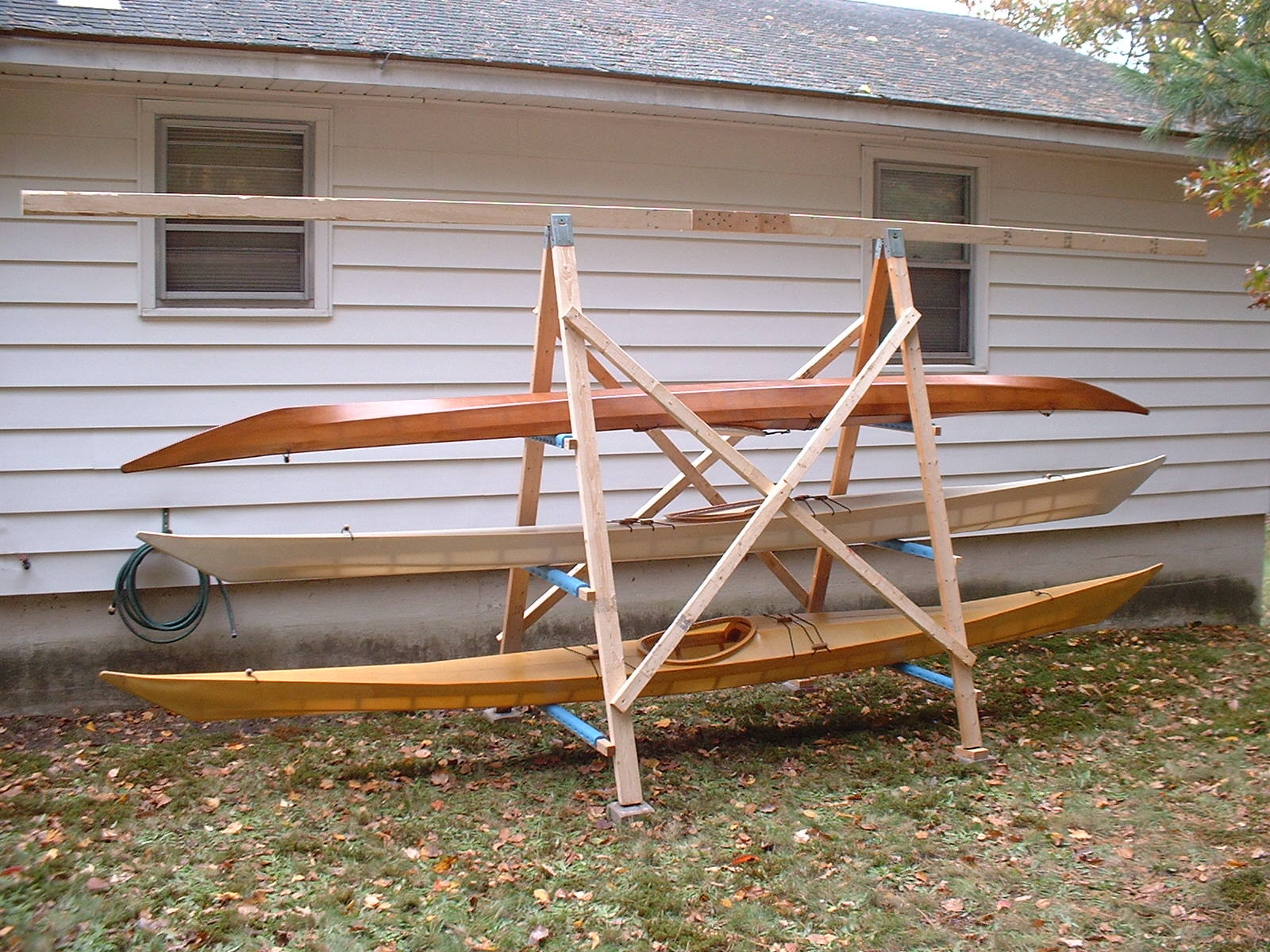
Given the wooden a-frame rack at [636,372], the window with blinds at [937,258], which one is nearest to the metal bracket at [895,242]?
the wooden a-frame rack at [636,372]

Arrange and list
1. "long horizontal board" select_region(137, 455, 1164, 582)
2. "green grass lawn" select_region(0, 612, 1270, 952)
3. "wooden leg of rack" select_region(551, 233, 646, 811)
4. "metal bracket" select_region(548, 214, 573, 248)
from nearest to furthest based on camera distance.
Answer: "green grass lawn" select_region(0, 612, 1270, 952), "wooden leg of rack" select_region(551, 233, 646, 811), "metal bracket" select_region(548, 214, 573, 248), "long horizontal board" select_region(137, 455, 1164, 582)

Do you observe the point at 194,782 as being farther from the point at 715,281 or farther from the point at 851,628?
the point at 715,281

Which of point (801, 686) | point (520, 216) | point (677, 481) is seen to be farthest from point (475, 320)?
point (801, 686)

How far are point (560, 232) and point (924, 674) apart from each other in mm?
3015

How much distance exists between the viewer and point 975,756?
18.3 feet

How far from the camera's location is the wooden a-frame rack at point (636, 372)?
15.4 ft

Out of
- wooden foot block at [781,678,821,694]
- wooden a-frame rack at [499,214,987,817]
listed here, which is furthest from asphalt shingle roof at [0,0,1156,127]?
wooden foot block at [781,678,821,694]

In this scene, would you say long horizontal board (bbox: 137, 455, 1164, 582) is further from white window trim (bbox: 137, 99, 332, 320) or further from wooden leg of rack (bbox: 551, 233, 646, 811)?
white window trim (bbox: 137, 99, 332, 320)

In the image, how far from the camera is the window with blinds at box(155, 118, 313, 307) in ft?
20.7

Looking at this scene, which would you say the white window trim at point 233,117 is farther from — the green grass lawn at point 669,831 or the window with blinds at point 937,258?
the window with blinds at point 937,258

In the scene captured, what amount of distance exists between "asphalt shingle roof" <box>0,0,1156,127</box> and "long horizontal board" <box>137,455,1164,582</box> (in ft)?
8.29

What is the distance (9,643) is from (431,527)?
2.33 meters

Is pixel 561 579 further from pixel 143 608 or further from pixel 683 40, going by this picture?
pixel 683 40

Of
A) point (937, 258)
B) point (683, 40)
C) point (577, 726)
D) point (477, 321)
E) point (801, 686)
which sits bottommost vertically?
Answer: point (801, 686)
